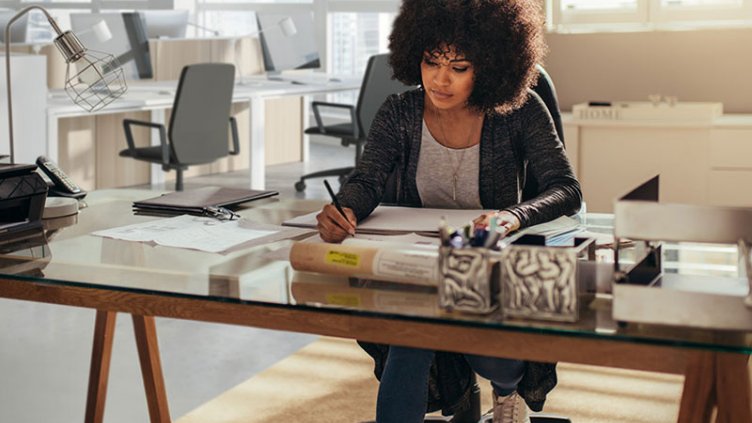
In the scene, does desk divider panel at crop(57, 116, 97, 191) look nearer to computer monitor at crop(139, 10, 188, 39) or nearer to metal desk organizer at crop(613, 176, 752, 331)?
computer monitor at crop(139, 10, 188, 39)

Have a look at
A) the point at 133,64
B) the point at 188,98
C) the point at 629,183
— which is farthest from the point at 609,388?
the point at 133,64

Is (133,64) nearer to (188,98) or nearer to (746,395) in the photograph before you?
(188,98)

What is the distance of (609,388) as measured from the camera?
3.34 metres

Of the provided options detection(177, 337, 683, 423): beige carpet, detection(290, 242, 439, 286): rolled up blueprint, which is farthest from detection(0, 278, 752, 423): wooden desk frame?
detection(177, 337, 683, 423): beige carpet

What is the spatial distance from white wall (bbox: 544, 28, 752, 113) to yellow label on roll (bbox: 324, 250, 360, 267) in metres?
3.83

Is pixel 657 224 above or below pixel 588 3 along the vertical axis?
below

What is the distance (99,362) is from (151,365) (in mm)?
125

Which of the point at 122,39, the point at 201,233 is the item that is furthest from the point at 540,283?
the point at 122,39

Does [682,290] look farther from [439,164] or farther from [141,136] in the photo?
[141,136]

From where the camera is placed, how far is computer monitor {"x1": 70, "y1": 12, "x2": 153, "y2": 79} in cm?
677

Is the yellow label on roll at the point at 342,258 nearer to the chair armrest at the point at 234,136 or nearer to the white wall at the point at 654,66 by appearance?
the white wall at the point at 654,66

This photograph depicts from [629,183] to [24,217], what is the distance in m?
3.28

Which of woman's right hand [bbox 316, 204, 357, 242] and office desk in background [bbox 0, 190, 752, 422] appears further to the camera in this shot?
woman's right hand [bbox 316, 204, 357, 242]

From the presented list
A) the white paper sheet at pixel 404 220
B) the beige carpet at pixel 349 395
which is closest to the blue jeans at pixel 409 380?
the white paper sheet at pixel 404 220
